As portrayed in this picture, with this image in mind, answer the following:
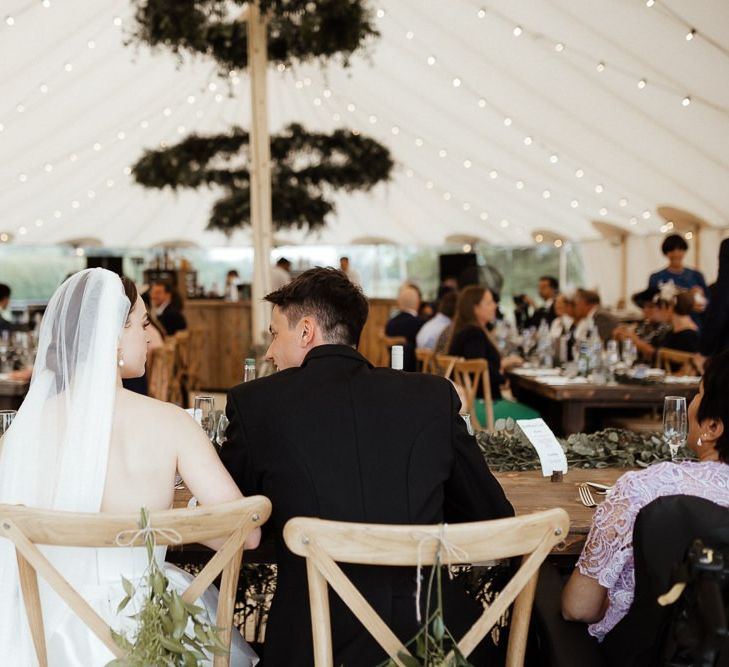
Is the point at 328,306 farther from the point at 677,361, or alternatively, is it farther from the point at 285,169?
the point at 285,169

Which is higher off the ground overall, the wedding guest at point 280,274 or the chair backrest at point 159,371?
the wedding guest at point 280,274

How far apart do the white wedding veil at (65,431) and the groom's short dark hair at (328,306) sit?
414 mm

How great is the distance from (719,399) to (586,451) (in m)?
1.11

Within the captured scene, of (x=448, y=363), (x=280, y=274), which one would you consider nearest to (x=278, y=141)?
(x=280, y=274)

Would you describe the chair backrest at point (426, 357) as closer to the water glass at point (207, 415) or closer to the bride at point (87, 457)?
the water glass at point (207, 415)

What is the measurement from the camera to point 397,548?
1625mm

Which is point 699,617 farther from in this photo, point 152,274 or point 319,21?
point 152,274

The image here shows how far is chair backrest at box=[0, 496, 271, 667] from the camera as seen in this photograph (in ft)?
5.48

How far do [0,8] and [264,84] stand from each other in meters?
2.36

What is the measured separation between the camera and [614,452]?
2.96m

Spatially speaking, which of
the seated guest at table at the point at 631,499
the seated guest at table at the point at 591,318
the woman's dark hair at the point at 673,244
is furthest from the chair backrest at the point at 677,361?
the seated guest at table at the point at 631,499

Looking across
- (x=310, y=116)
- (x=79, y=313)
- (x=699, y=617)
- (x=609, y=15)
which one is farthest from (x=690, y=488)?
(x=310, y=116)

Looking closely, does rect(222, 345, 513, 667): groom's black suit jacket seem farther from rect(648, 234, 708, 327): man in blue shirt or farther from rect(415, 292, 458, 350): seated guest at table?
rect(648, 234, 708, 327): man in blue shirt

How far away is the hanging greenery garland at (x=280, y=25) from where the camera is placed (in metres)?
6.20
